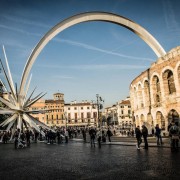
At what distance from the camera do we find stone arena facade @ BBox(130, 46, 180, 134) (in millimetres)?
26002

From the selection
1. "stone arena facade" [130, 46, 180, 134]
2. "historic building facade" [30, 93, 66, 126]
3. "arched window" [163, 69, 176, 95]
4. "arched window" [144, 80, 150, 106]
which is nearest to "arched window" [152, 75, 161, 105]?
"stone arena facade" [130, 46, 180, 134]

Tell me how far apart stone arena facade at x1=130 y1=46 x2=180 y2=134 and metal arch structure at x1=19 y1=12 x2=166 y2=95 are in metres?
7.72

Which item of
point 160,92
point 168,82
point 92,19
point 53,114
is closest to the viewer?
point 168,82

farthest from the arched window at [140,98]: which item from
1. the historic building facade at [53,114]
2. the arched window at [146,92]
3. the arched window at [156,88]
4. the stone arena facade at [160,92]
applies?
the historic building facade at [53,114]

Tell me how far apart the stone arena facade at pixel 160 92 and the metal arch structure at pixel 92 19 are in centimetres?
772

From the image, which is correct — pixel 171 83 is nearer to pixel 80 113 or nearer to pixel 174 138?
pixel 174 138

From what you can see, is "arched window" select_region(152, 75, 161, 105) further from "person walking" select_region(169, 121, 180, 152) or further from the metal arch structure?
"person walking" select_region(169, 121, 180, 152)

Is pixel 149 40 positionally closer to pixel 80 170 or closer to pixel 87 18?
pixel 87 18

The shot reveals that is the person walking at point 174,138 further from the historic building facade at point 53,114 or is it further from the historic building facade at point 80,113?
the historic building facade at point 80,113

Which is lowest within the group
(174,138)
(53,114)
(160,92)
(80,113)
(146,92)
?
(174,138)

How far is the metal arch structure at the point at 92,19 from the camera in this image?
114 feet

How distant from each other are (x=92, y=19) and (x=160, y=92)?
15.3 m

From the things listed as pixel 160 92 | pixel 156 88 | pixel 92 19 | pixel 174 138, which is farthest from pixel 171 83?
pixel 92 19

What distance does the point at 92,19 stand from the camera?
123 ft
